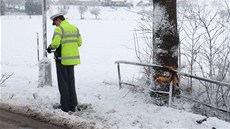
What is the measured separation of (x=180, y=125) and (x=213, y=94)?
1852mm

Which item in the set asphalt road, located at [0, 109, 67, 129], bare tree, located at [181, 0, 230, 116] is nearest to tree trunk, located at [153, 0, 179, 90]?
bare tree, located at [181, 0, 230, 116]

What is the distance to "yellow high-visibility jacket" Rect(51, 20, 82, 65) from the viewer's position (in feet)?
24.1

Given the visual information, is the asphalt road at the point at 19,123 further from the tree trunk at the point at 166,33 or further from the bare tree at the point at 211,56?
the bare tree at the point at 211,56

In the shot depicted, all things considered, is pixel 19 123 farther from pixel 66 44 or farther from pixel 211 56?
pixel 211 56

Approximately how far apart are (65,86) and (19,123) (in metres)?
1.20

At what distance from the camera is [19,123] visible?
271 inches

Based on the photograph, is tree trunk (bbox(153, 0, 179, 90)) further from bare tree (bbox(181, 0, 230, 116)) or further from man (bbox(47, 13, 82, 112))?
man (bbox(47, 13, 82, 112))

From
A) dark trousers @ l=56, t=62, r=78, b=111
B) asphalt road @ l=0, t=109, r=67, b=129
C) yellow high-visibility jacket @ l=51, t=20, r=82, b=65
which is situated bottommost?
asphalt road @ l=0, t=109, r=67, b=129

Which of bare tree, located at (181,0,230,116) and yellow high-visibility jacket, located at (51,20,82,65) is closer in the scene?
yellow high-visibility jacket, located at (51,20,82,65)

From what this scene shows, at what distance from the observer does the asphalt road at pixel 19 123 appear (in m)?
6.66

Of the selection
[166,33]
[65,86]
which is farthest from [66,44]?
[166,33]

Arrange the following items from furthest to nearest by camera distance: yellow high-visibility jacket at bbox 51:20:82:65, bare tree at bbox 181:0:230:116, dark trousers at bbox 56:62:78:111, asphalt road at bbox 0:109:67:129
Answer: bare tree at bbox 181:0:230:116, dark trousers at bbox 56:62:78:111, yellow high-visibility jacket at bbox 51:20:82:65, asphalt road at bbox 0:109:67:129

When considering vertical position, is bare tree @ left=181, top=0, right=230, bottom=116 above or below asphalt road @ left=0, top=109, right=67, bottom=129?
above

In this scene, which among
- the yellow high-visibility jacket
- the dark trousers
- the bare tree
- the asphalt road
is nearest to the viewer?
the asphalt road
